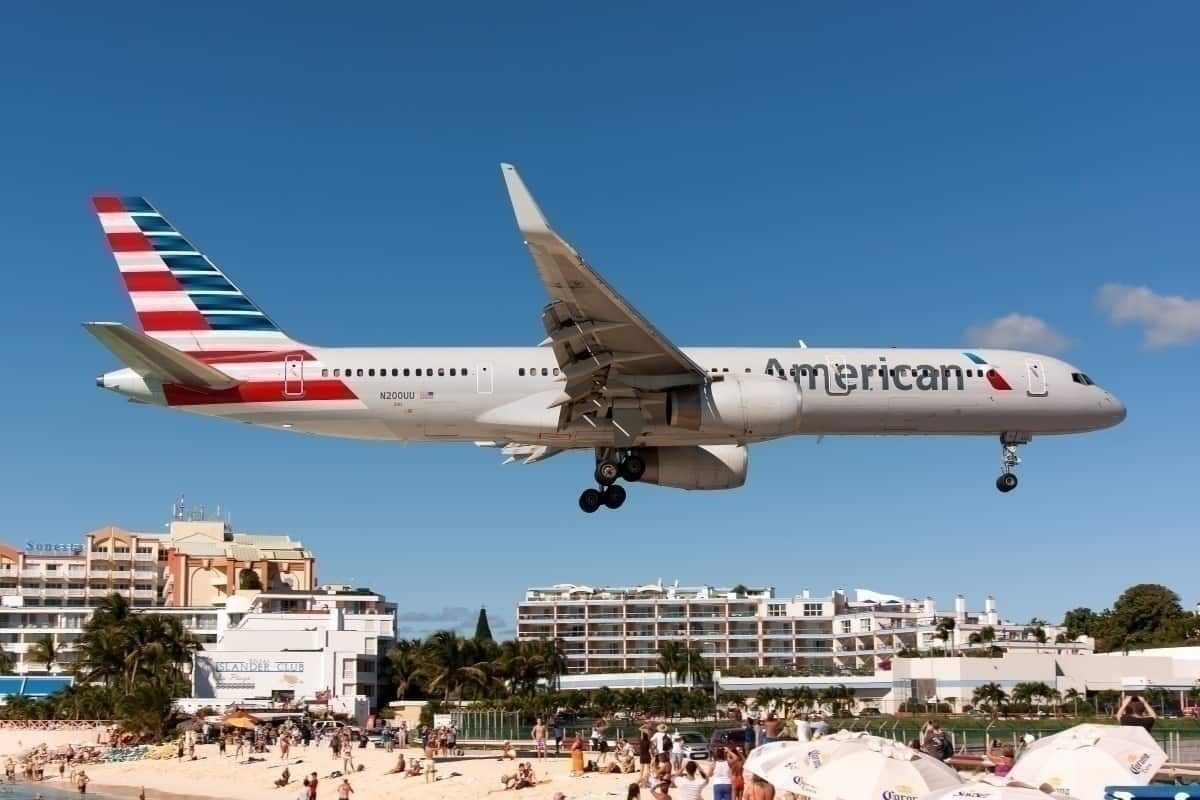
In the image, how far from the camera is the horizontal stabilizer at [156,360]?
97.0ft

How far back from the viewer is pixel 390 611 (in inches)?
3971

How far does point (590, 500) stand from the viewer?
34.9 meters

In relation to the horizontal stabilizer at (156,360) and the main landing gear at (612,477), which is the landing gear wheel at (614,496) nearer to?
the main landing gear at (612,477)

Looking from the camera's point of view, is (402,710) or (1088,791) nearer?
(1088,791)

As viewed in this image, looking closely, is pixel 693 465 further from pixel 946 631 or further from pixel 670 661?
pixel 946 631

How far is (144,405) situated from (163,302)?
3908 mm

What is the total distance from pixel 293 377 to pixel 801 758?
1890 centimetres

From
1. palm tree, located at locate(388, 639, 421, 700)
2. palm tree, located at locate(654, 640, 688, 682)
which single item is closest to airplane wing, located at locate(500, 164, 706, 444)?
palm tree, located at locate(388, 639, 421, 700)

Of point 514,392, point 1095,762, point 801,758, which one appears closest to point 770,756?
point 801,758

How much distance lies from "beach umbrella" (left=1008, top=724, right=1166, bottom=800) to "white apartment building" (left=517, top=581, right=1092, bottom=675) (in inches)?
3837

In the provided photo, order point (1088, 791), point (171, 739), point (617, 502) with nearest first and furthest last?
1. point (1088, 791)
2. point (617, 502)
3. point (171, 739)

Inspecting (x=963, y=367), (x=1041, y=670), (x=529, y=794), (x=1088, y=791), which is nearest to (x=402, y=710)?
(x=1041, y=670)

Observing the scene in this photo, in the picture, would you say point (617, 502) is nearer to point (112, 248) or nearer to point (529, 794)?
point (529, 794)

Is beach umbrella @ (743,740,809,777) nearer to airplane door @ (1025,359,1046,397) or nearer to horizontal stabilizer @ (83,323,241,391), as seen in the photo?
horizontal stabilizer @ (83,323,241,391)
